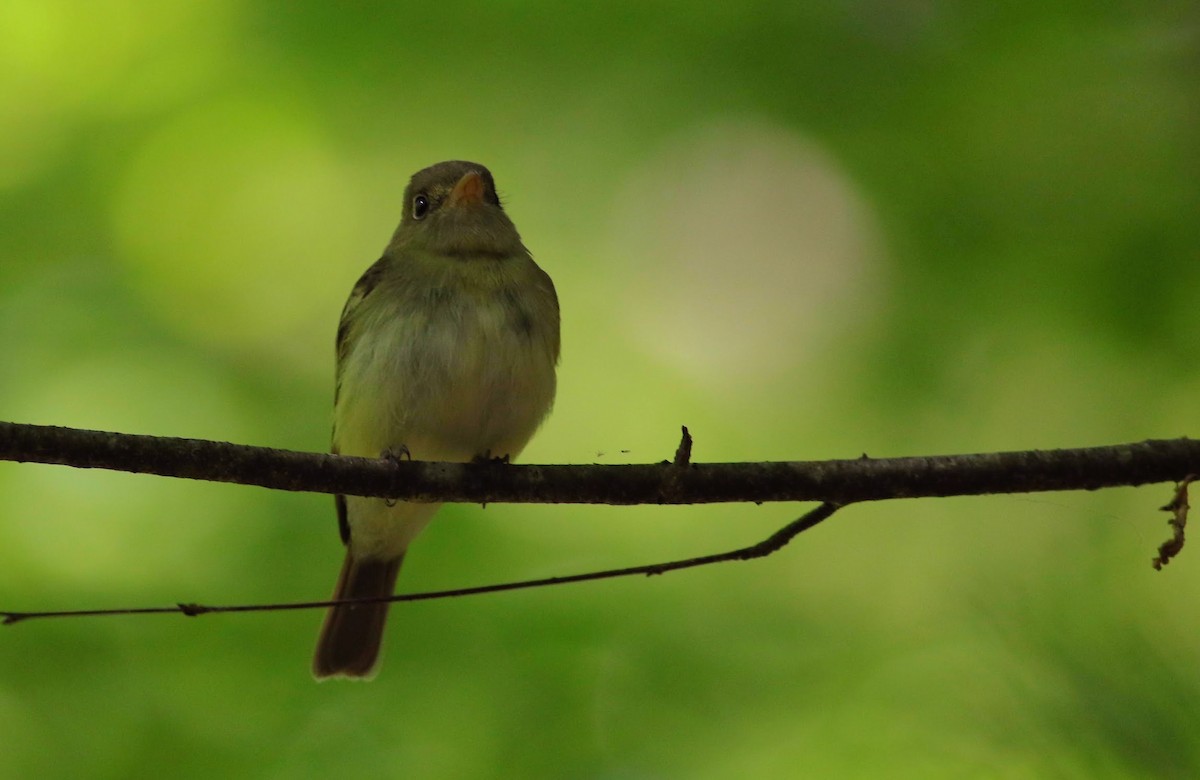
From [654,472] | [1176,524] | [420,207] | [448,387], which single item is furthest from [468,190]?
[1176,524]

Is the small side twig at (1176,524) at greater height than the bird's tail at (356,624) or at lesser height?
greater

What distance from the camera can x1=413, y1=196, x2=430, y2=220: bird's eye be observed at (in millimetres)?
5699

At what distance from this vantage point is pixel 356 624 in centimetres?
568

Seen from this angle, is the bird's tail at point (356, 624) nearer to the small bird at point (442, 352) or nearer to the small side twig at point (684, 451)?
the small bird at point (442, 352)

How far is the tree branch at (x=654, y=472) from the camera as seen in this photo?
10.3ft

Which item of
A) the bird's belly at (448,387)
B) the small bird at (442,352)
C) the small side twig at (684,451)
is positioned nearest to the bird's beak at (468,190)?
the small bird at (442,352)

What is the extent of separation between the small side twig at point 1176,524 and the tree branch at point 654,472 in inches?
1.8

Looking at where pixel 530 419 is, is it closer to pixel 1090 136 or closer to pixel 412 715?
pixel 412 715

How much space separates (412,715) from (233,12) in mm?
3330

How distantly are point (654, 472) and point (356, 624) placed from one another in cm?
257

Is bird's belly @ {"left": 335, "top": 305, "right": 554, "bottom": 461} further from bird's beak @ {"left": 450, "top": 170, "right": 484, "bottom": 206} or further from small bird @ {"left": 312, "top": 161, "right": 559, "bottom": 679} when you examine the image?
bird's beak @ {"left": 450, "top": 170, "right": 484, "bottom": 206}

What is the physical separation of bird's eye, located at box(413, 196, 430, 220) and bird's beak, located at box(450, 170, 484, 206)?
0.21 m

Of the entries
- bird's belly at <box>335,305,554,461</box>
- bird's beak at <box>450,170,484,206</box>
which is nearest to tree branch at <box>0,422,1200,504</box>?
bird's belly at <box>335,305,554,461</box>

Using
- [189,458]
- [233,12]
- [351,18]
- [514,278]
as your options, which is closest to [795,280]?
[514,278]
